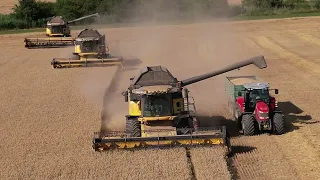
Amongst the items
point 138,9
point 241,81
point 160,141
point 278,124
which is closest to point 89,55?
point 241,81

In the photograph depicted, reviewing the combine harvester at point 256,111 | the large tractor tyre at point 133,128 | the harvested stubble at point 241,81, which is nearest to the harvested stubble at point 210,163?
the large tractor tyre at point 133,128

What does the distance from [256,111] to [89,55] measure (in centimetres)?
1845

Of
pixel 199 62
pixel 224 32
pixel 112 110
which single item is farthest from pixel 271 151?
pixel 224 32

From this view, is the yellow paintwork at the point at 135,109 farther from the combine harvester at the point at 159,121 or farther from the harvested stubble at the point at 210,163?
the harvested stubble at the point at 210,163

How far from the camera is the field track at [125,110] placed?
48.1 feet

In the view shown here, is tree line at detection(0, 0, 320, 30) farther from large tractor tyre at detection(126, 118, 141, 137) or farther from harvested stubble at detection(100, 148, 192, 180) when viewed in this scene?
harvested stubble at detection(100, 148, 192, 180)

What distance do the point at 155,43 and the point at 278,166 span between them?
29.4 metres

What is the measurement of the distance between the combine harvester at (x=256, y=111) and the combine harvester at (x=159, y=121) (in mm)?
1307

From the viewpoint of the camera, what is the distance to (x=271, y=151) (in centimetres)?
1582

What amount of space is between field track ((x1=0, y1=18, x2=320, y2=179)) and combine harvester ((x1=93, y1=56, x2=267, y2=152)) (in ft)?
1.00

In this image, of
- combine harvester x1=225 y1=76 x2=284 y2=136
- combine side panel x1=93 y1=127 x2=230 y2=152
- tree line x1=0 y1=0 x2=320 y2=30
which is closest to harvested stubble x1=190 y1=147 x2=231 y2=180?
combine side panel x1=93 y1=127 x2=230 y2=152

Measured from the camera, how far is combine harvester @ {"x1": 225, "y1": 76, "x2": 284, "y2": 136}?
17.2m

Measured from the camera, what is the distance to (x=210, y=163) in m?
14.8

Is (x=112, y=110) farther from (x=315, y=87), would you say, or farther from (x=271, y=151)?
(x=315, y=87)
